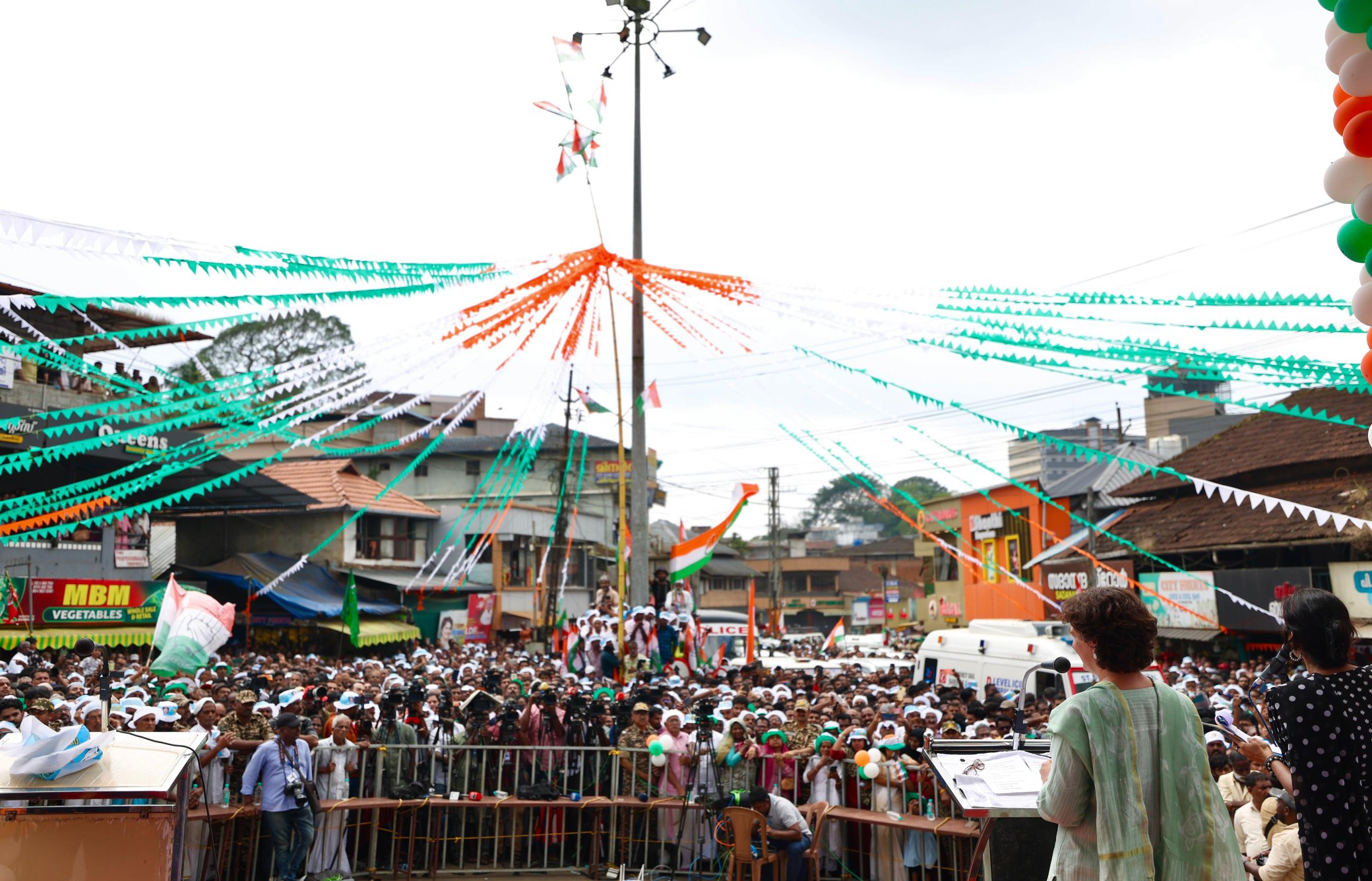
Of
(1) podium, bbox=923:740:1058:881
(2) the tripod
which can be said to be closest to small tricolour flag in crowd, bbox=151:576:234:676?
(2) the tripod

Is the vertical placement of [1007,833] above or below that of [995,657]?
below

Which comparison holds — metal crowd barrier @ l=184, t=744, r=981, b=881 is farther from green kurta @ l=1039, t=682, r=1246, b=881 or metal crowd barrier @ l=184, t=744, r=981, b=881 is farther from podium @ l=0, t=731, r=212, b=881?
green kurta @ l=1039, t=682, r=1246, b=881

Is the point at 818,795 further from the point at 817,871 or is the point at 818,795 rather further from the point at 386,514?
the point at 386,514

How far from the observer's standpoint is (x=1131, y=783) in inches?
129

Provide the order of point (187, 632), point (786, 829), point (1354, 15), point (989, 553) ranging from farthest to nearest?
point (989, 553), point (187, 632), point (786, 829), point (1354, 15)

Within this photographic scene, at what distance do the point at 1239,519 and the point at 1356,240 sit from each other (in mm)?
22201

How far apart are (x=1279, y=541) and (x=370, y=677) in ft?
57.5

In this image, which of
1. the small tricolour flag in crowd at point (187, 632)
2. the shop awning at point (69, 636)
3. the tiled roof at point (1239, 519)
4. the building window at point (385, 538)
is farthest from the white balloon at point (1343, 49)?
the building window at point (385, 538)

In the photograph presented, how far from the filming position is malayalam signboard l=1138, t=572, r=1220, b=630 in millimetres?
22703

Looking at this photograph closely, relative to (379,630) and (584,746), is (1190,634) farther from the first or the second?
(379,630)

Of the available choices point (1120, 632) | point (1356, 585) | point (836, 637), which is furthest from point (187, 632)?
point (836, 637)

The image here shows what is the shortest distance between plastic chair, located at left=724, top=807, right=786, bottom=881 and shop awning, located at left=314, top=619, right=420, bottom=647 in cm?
A: 2291

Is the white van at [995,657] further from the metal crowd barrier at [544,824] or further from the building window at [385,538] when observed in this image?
the building window at [385,538]

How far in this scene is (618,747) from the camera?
10992 mm
